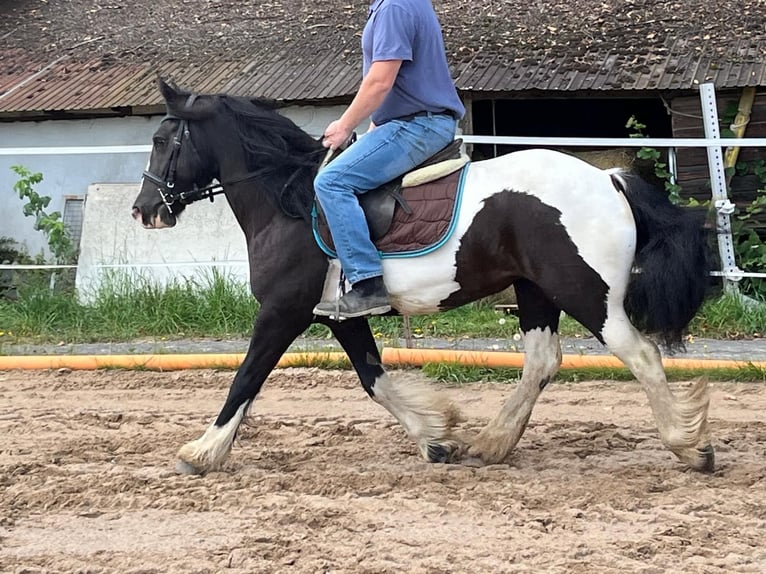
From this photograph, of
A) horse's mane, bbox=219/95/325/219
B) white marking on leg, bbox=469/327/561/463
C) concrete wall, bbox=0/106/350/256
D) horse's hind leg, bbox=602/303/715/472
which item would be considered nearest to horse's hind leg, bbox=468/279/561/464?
white marking on leg, bbox=469/327/561/463

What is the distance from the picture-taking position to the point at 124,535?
387 cm

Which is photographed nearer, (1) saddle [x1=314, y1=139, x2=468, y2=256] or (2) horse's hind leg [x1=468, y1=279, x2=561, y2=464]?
(1) saddle [x1=314, y1=139, x2=468, y2=256]

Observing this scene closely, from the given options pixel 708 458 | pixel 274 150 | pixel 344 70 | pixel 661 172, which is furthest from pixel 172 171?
pixel 344 70

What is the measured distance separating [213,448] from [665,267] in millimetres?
2394

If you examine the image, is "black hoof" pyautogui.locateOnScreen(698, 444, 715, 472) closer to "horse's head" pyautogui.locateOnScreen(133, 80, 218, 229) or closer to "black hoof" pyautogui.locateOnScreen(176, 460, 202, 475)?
"black hoof" pyautogui.locateOnScreen(176, 460, 202, 475)

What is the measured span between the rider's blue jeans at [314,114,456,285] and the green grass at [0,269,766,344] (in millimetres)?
3855

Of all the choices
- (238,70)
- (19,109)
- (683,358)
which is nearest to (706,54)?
(683,358)

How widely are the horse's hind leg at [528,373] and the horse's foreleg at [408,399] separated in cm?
18

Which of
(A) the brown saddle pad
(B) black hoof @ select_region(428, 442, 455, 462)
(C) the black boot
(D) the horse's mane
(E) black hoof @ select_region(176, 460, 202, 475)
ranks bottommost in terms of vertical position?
(B) black hoof @ select_region(428, 442, 455, 462)

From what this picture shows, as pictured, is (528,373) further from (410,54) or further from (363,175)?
(410,54)

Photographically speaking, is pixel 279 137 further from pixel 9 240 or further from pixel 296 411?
pixel 9 240

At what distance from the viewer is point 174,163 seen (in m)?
5.08

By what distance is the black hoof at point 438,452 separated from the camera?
5.06 m

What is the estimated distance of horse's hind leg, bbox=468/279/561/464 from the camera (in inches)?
199
